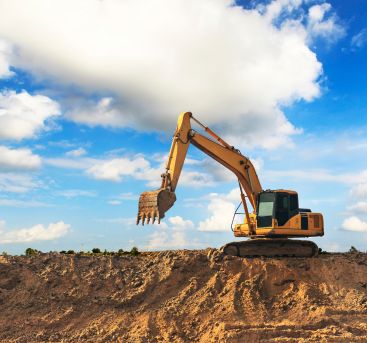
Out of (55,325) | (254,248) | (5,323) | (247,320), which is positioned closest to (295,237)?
(254,248)

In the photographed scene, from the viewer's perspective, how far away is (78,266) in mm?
18359

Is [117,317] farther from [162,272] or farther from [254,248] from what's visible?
[254,248]

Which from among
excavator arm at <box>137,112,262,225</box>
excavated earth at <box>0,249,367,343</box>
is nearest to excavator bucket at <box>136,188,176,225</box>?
excavator arm at <box>137,112,262,225</box>

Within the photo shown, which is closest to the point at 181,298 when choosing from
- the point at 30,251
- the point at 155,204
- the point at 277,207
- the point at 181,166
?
the point at 155,204

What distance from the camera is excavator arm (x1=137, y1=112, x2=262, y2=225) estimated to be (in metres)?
16.9

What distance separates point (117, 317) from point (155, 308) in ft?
4.26

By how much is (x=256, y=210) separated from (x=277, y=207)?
3.19 ft

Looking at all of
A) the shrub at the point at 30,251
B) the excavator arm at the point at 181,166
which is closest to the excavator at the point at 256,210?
the excavator arm at the point at 181,166

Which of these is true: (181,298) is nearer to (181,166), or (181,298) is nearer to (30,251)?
(181,166)

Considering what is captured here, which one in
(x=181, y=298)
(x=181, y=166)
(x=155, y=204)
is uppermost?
(x=181, y=166)

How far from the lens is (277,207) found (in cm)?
1970

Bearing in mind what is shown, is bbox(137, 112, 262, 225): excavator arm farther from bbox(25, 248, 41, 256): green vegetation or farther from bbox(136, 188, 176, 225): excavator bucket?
A: bbox(25, 248, 41, 256): green vegetation

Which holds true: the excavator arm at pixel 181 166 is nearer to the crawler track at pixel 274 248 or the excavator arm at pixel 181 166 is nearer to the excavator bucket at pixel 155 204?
the excavator bucket at pixel 155 204

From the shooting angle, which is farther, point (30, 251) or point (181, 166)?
point (30, 251)
